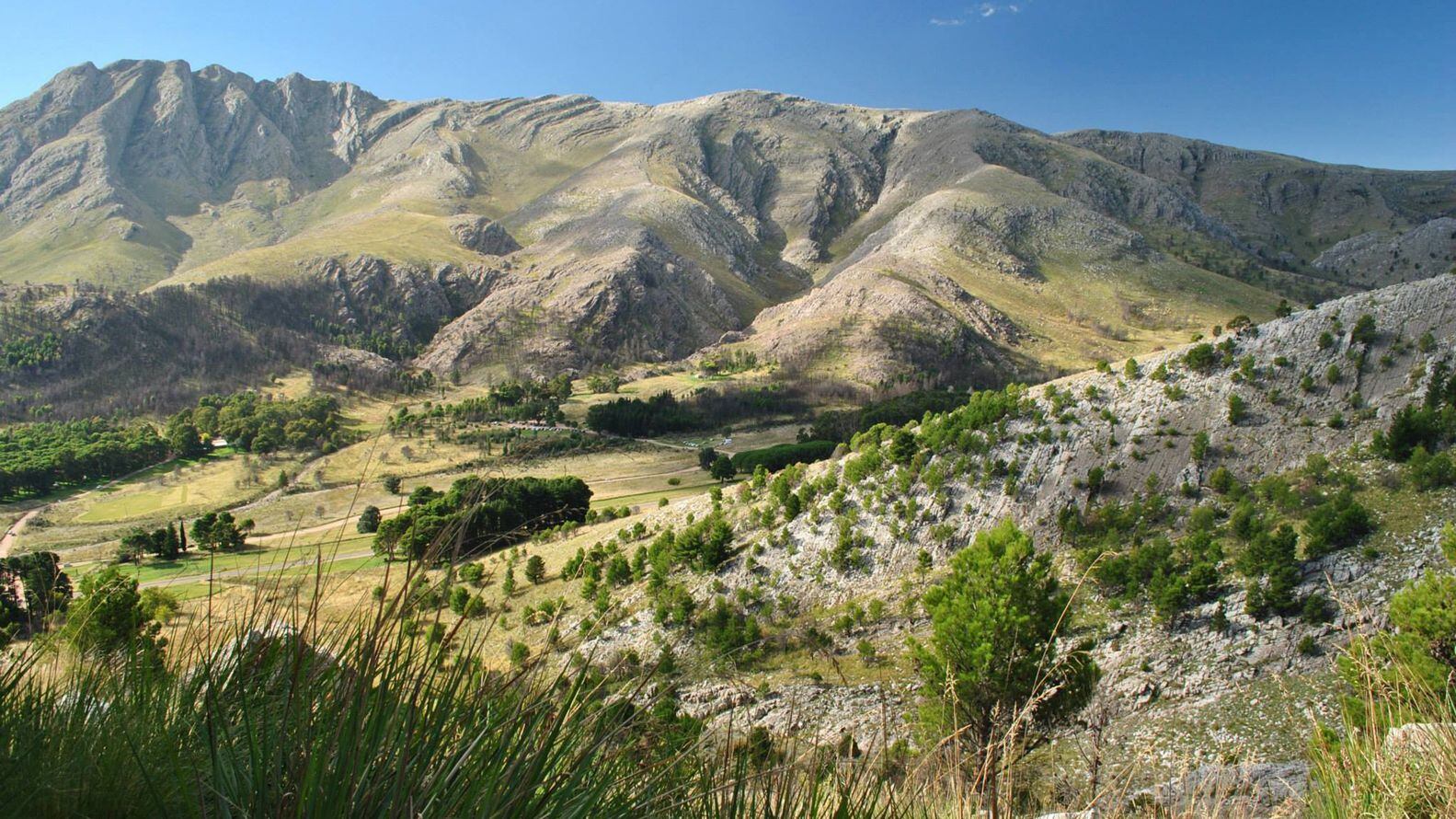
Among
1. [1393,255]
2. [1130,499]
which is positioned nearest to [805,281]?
[1393,255]

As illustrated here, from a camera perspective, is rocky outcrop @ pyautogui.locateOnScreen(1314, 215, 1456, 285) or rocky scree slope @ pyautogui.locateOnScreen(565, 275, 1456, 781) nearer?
rocky scree slope @ pyautogui.locateOnScreen(565, 275, 1456, 781)

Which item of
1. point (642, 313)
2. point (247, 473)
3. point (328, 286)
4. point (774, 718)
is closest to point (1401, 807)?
point (774, 718)

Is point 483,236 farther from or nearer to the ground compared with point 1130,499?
farther from the ground

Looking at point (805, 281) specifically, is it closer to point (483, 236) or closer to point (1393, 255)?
point (483, 236)

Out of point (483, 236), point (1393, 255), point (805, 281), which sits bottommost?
point (1393, 255)

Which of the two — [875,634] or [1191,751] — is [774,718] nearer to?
[875,634]

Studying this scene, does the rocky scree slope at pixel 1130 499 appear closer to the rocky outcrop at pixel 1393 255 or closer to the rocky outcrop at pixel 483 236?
the rocky outcrop at pixel 483 236

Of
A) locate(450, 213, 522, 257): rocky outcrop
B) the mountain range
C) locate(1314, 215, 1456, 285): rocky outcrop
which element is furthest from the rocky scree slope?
locate(1314, 215, 1456, 285): rocky outcrop

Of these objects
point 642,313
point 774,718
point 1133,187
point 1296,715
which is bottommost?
point 774,718

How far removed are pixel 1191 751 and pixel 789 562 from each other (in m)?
15.7

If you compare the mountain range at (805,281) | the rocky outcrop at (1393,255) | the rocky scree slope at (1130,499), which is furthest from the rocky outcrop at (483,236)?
the rocky outcrop at (1393,255)

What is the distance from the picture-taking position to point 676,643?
26.9 meters

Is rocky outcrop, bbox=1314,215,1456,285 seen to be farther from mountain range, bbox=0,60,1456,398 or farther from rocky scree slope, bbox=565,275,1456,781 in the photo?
rocky scree slope, bbox=565,275,1456,781

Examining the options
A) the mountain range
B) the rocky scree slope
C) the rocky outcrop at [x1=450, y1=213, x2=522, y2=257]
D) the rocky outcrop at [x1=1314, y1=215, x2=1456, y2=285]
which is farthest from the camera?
the rocky outcrop at [x1=450, y1=213, x2=522, y2=257]
